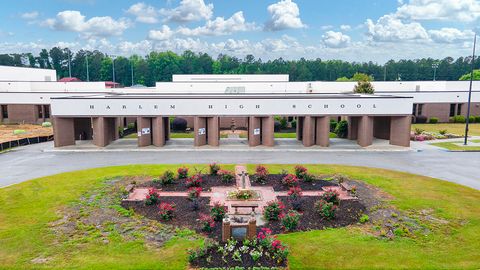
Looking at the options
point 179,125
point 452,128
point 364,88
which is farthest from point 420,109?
point 179,125

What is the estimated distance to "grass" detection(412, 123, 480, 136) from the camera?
45031 millimetres

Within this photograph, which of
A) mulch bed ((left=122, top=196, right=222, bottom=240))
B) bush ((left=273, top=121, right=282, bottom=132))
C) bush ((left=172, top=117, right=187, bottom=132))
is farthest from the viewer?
bush ((left=273, top=121, right=282, bottom=132))

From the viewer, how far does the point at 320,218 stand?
16219mm

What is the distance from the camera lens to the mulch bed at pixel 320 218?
15.4 m

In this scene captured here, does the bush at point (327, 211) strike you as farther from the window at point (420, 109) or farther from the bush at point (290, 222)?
the window at point (420, 109)

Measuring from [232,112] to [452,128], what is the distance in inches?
1288

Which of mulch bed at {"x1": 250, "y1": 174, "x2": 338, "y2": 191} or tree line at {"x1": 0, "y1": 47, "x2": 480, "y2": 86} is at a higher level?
tree line at {"x1": 0, "y1": 47, "x2": 480, "y2": 86}

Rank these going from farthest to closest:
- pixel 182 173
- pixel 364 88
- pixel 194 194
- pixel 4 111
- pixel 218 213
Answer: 1. pixel 4 111
2. pixel 364 88
3. pixel 182 173
4. pixel 194 194
5. pixel 218 213

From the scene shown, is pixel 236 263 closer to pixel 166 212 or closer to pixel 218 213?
pixel 218 213

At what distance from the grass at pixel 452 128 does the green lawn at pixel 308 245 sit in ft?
100

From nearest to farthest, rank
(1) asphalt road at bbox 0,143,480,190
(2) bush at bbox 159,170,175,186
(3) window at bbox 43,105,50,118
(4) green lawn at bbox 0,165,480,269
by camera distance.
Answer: (4) green lawn at bbox 0,165,480,269, (2) bush at bbox 159,170,175,186, (1) asphalt road at bbox 0,143,480,190, (3) window at bbox 43,105,50,118

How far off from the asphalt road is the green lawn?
6.36m

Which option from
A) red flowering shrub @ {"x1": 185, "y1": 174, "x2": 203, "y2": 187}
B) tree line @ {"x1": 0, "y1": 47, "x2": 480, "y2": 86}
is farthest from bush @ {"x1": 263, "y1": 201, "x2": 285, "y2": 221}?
tree line @ {"x1": 0, "y1": 47, "x2": 480, "y2": 86}

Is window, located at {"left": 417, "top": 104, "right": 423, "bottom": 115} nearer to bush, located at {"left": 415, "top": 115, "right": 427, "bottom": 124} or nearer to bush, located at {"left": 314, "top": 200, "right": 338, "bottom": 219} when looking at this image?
bush, located at {"left": 415, "top": 115, "right": 427, "bottom": 124}
